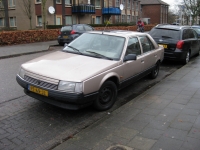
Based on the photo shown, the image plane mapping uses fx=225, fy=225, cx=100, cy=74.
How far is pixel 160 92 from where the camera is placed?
19.7ft

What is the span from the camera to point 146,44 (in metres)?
6.57

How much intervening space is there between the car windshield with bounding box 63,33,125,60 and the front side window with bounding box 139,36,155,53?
1.03 metres

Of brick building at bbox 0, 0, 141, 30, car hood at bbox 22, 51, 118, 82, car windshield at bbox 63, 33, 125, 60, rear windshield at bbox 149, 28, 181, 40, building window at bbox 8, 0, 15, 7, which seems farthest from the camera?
building window at bbox 8, 0, 15, 7

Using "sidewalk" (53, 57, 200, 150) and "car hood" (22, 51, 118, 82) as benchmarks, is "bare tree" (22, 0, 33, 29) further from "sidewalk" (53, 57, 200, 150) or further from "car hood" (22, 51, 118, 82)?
"sidewalk" (53, 57, 200, 150)

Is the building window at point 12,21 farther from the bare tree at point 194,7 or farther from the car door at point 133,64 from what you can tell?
the bare tree at point 194,7

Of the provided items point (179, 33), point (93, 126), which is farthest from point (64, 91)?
point (179, 33)

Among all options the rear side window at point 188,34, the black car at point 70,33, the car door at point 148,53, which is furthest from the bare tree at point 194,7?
the car door at point 148,53

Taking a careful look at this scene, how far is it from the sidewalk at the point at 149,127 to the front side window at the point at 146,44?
129 centimetres

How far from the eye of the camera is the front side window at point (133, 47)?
5469 mm

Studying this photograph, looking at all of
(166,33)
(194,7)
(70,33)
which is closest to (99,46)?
(166,33)

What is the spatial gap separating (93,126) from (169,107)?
188 centimetres

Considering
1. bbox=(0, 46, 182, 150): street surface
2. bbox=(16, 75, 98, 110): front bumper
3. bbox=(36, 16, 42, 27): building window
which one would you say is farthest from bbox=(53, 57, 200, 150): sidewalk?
bbox=(36, 16, 42, 27): building window

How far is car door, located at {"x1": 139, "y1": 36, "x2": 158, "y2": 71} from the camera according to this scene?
246 inches

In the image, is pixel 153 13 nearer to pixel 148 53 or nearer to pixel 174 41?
pixel 174 41
